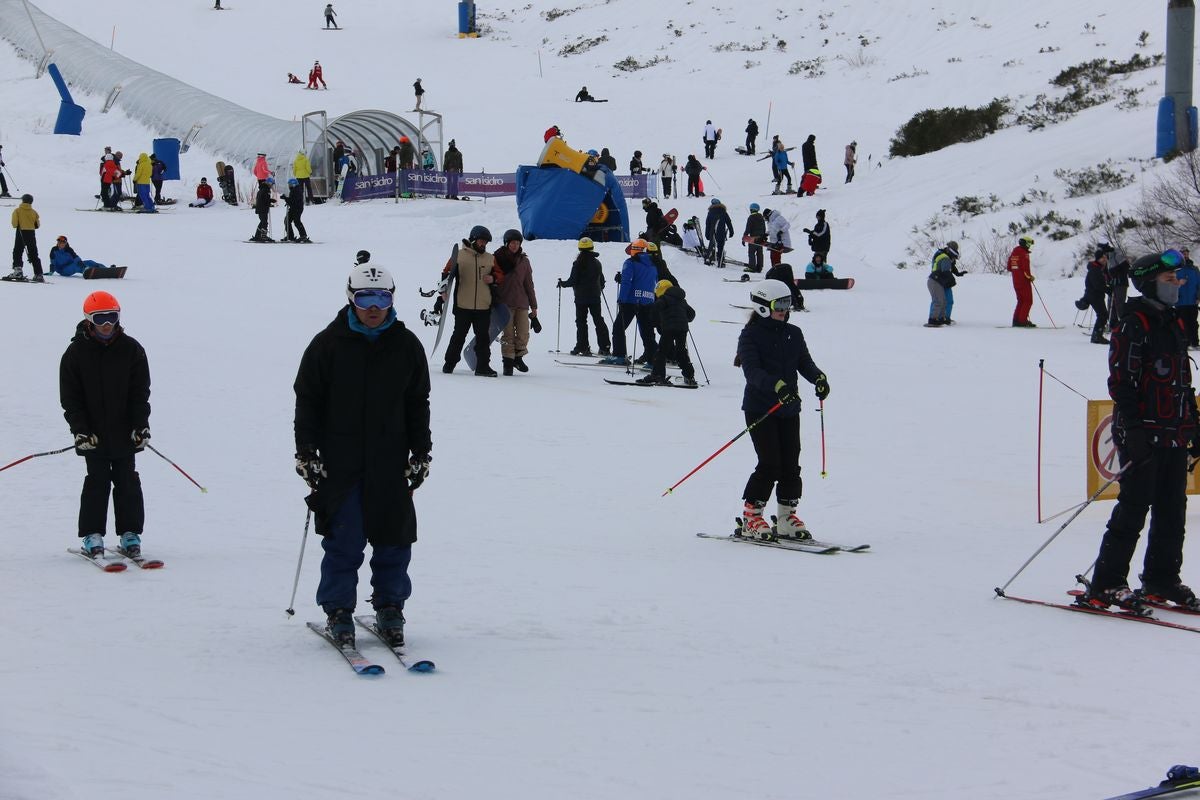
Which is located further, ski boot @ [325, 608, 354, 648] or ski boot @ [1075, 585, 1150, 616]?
ski boot @ [1075, 585, 1150, 616]

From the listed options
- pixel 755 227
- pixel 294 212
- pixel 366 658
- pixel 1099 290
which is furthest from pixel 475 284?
pixel 294 212

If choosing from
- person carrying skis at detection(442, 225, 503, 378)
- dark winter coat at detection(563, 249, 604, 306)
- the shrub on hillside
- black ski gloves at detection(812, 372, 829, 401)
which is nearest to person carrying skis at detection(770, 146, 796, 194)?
the shrub on hillside

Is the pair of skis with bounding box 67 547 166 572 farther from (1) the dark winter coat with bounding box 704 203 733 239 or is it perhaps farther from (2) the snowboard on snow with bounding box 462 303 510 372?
(1) the dark winter coat with bounding box 704 203 733 239

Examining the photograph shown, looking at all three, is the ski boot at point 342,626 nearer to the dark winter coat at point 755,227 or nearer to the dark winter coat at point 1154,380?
the dark winter coat at point 1154,380

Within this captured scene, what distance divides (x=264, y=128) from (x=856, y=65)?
2276 cm

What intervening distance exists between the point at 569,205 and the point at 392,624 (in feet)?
72.9

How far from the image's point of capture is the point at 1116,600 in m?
6.82

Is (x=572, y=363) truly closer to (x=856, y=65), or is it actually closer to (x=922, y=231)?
(x=922, y=231)

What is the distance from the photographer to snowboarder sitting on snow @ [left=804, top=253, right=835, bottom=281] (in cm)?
2531

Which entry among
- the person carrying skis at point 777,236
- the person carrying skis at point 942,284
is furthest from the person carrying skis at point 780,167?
the person carrying skis at point 942,284

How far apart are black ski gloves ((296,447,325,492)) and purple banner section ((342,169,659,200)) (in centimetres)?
2726

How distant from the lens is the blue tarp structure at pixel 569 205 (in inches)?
1086

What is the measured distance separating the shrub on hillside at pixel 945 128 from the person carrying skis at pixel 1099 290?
17.9 metres

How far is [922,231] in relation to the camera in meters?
30.3
